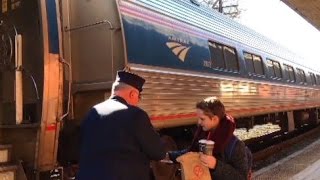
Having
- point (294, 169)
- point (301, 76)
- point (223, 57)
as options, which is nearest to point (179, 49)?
point (223, 57)

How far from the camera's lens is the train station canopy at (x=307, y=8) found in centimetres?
1365

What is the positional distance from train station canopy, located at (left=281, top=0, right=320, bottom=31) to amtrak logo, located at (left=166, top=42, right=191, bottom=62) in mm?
6841

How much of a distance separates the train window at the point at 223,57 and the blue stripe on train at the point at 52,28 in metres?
3.86

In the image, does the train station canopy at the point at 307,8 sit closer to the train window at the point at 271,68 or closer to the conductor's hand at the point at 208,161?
the train window at the point at 271,68

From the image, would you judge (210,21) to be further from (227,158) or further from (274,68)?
(227,158)

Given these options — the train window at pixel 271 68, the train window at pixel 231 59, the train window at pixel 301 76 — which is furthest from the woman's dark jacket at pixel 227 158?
the train window at pixel 301 76

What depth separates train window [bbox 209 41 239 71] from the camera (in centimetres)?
838

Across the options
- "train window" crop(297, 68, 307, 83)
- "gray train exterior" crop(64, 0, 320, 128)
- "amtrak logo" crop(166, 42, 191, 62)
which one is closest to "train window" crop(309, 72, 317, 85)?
"train window" crop(297, 68, 307, 83)

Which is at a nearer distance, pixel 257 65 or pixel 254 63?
pixel 254 63

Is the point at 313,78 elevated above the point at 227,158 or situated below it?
above

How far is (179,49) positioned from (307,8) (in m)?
8.87

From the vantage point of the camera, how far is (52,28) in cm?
479

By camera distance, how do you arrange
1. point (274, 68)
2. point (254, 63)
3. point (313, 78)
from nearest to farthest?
point (254, 63), point (274, 68), point (313, 78)

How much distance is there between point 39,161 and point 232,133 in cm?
205
